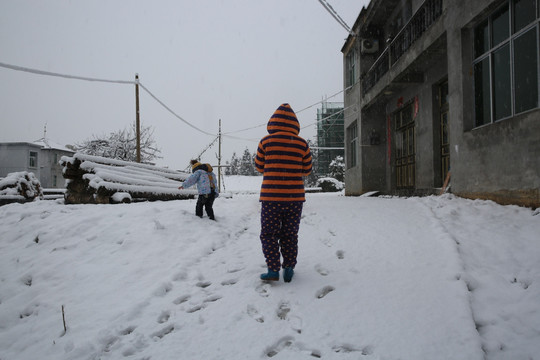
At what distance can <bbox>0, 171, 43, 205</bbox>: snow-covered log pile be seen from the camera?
34.6 ft

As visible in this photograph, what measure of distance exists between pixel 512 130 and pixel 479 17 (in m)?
2.82

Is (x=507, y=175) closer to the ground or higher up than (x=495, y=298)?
higher up

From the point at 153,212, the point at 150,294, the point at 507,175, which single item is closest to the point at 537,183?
the point at 507,175

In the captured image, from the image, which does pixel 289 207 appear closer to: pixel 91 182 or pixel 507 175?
pixel 507 175

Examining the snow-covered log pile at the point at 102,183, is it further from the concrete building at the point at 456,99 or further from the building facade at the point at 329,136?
the building facade at the point at 329,136

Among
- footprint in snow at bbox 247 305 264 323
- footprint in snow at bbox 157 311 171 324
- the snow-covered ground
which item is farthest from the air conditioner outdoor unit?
footprint in snow at bbox 157 311 171 324

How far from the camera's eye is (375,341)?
Answer: 2445mm

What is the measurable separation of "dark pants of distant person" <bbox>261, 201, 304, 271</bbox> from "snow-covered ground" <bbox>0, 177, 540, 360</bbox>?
30 centimetres

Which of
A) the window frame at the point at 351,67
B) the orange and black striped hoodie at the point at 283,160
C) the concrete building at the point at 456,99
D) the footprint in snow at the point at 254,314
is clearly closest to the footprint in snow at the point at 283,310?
the footprint in snow at the point at 254,314

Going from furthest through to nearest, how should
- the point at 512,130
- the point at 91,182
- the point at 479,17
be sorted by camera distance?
the point at 91,182
the point at 479,17
the point at 512,130

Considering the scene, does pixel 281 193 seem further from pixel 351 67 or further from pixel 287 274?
pixel 351 67

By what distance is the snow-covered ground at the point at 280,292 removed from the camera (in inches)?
97.7

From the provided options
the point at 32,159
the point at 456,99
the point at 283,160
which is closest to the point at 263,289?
the point at 283,160

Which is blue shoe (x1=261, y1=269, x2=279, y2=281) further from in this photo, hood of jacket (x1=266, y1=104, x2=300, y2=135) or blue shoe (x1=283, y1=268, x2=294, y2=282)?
hood of jacket (x1=266, y1=104, x2=300, y2=135)
